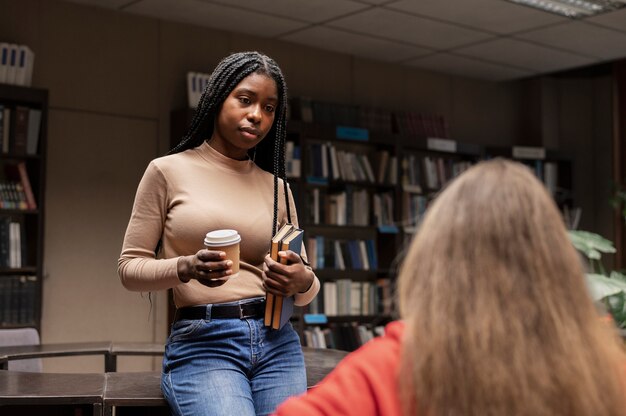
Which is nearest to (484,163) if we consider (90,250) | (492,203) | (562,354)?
(492,203)

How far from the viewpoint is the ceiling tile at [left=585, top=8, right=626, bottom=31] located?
5566 millimetres

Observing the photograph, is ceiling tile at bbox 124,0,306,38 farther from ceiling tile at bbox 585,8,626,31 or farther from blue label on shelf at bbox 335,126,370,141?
ceiling tile at bbox 585,8,626,31

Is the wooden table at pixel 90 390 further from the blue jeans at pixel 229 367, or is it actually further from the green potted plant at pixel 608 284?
the green potted plant at pixel 608 284

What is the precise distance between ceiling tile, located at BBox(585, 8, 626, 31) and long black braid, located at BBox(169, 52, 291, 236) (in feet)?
13.8

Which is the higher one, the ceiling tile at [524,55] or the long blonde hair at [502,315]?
the ceiling tile at [524,55]

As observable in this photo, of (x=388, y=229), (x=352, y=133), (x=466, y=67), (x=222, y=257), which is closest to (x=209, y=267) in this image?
(x=222, y=257)

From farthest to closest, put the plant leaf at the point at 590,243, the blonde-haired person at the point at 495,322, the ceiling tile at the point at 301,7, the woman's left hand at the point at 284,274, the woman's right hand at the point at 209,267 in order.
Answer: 1. the ceiling tile at the point at 301,7
2. the plant leaf at the point at 590,243
3. the woman's left hand at the point at 284,274
4. the woman's right hand at the point at 209,267
5. the blonde-haired person at the point at 495,322

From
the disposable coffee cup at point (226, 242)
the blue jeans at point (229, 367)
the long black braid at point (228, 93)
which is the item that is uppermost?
the long black braid at point (228, 93)

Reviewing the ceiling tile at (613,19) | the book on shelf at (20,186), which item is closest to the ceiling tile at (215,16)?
the book on shelf at (20,186)

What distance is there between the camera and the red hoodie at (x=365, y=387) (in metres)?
0.86

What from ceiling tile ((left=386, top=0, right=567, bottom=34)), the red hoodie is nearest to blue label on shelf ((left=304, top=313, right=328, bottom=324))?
ceiling tile ((left=386, top=0, right=567, bottom=34))

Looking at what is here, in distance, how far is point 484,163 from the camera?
2.91 feet

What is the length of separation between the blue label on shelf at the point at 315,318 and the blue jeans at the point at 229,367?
411 centimetres

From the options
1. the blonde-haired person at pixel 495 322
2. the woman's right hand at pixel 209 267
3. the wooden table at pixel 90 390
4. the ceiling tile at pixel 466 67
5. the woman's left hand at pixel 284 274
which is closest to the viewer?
the blonde-haired person at pixel 495 322
